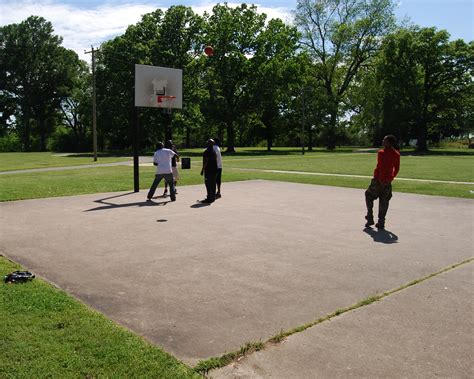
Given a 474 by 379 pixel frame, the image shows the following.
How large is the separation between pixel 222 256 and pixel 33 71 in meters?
67.5

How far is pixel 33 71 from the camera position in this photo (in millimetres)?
64750

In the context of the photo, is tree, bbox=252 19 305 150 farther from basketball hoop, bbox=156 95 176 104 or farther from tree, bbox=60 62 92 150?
basketball hoop, bbox=156 95 176 104

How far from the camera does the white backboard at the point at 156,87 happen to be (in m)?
14.5

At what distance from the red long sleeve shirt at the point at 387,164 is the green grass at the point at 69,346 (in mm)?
6477

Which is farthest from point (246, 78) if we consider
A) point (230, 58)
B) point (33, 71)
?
point (33, 71)

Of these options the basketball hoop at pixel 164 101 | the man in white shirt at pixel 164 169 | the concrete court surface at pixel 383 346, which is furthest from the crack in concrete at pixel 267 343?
the basketball hoop at pixel 164 101

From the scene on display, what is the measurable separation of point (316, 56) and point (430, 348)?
64.0 metres

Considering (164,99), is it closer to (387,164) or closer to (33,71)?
(387,164)

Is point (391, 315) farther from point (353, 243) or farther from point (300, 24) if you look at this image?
point (300, 24)

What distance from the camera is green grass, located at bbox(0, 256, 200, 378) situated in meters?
3.26

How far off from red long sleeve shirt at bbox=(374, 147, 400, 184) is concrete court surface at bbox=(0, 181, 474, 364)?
998 mm

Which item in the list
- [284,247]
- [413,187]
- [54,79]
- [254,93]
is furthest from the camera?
[54,79]

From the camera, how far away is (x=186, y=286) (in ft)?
17.4

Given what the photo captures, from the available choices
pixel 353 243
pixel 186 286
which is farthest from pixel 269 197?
pixel 186 286
